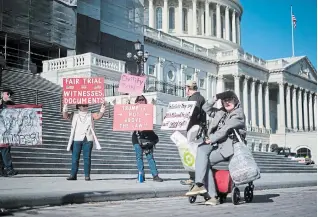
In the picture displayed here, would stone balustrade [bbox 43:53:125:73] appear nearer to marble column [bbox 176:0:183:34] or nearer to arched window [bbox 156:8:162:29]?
marble column [bbox 176:0:183:34]

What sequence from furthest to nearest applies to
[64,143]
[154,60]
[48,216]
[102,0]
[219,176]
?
[154,60] < [102,0] < [64,143] < [219,176] < [48,216]

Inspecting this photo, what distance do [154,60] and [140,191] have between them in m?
44.0

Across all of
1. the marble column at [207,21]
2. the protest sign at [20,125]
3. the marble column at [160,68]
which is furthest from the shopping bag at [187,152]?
the marble column at [207,21]

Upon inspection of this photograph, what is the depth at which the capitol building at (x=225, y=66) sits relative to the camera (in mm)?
52312

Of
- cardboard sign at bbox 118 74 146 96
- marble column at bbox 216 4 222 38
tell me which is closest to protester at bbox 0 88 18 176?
cardboard sign at bbox 118 74 146 96

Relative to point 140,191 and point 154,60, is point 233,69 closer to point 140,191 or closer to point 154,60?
point 154,60

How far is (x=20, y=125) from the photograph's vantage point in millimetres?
9852

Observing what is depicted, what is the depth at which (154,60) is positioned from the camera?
52.4m

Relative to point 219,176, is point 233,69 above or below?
above

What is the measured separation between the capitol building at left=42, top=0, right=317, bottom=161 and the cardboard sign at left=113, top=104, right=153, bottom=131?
20.2 metres

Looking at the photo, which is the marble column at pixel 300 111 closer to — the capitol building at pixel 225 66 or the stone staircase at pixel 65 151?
the capitol building at pixel 225 66

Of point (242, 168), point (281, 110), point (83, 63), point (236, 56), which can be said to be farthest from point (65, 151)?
point (281, 110)

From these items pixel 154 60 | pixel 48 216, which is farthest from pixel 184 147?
pixel 154 60

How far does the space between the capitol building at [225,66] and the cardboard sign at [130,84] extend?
19.0m
